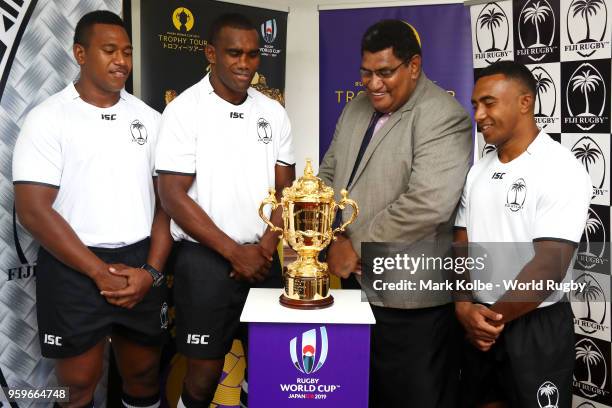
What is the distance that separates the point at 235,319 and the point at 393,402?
2.41ft

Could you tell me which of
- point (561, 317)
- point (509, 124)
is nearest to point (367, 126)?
point (509, 124)

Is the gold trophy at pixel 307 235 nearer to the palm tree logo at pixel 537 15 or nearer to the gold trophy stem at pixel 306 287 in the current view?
the gold trophy stem at pixel 306 287

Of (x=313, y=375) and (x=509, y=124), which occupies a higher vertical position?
(x=509, y=124)

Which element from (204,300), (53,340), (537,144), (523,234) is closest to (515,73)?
(537,144)

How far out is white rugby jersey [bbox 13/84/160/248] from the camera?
2203 mm

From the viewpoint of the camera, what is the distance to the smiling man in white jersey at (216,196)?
233cm

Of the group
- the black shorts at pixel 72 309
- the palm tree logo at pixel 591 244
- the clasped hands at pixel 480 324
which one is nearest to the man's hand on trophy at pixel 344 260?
the clasped hands at pixel 480 324

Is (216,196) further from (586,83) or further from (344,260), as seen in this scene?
(586,83)

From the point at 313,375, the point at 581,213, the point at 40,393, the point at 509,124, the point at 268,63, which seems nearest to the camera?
the point at 313,375

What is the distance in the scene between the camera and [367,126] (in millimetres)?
2438

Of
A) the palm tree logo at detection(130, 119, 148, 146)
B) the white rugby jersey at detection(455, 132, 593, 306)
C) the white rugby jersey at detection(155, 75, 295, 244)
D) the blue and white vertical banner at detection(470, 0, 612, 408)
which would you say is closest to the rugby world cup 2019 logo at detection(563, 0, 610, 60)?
the blue and white vertical banner at detection(470, 0, 612, 408)

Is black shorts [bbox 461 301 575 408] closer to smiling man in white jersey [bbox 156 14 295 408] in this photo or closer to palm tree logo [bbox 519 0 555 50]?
smiling man in white jersey [bbox 156 14 295 408]

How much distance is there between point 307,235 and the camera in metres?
1.93

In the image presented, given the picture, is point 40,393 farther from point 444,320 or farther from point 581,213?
point 581,213
